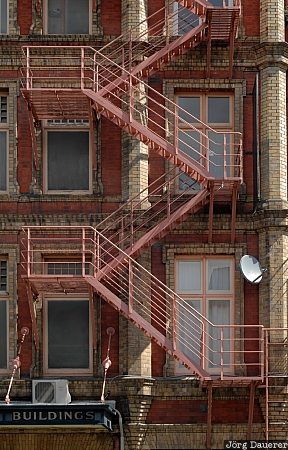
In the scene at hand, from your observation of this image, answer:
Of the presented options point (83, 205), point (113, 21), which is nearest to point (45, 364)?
point (83, 205)

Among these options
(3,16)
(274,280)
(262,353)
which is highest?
(3,16)

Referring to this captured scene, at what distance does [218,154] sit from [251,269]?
8.90ft

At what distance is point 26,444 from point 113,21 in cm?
960

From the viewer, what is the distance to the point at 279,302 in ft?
92.4

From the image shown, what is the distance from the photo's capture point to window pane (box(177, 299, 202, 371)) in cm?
2838

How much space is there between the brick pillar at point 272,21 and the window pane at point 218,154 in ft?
7.80

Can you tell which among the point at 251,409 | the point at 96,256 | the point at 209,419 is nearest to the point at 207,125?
the point at 96,256

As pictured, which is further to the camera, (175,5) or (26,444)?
(175,5)

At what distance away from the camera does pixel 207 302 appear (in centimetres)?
2870

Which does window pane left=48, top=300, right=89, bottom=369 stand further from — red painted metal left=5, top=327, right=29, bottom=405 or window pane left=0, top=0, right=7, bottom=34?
window pane left=0, top=0, right=7, bottom=34

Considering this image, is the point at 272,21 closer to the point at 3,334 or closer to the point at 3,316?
the point at 3,316

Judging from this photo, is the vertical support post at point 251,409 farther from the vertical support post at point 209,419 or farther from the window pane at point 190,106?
the window pane at point 190,106

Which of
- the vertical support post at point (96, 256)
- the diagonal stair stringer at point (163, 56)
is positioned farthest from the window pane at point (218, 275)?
the diagonal stair stringer at point (163, 56)

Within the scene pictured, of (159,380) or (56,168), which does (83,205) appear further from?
(159,380)
